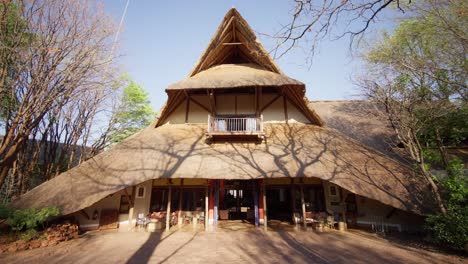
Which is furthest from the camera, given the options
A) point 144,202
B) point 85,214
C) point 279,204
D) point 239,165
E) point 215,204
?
point 279,204

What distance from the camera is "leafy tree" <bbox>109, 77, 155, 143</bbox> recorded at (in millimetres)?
23372

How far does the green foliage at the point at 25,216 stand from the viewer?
25.9 ft

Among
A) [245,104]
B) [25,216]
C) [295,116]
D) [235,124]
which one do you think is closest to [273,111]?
[295,116]

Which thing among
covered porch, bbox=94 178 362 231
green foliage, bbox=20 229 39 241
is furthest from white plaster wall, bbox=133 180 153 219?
green foliage, bbox=20 229 39 241

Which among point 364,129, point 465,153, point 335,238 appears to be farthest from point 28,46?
point 465,153

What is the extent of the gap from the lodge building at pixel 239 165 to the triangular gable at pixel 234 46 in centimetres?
8

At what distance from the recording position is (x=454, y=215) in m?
7.09

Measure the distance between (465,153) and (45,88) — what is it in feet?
69.5

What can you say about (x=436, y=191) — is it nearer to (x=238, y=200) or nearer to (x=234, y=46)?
(x=238, y=200)

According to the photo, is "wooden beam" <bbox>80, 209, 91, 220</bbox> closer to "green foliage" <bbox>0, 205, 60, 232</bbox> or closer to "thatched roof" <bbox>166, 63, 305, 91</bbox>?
"green foliage" <bbox>0, 205, 60, 232</bbox>

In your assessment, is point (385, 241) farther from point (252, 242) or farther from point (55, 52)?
point (55, 52)

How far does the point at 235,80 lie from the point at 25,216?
1076 centimetres

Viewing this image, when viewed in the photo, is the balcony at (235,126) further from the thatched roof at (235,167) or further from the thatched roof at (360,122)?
the thatched roof at (360,122)

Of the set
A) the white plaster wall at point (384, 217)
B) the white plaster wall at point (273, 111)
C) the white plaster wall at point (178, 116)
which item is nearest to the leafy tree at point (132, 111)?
the white plaster wall at point (178, 116)
